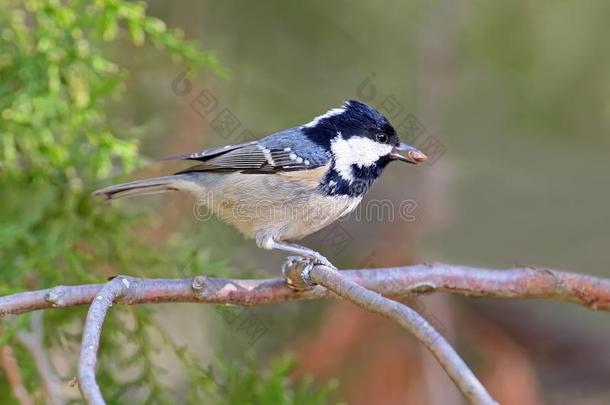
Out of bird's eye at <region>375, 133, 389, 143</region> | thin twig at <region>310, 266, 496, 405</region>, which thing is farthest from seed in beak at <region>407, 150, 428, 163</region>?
thin twig at <region>310, 266, 496, 405</region>

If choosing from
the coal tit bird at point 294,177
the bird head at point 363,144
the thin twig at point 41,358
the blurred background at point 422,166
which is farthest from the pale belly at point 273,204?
the thin twig at point 41,358

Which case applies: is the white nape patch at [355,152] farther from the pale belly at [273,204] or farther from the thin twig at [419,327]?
the thin twig at [419,327]

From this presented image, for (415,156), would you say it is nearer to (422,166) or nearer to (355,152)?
(355,152)

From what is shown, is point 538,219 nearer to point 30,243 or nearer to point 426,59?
point 426,59

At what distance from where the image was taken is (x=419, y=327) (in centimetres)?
195

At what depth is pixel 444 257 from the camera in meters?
5.16

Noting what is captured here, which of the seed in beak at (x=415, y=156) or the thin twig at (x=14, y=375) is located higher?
the seed in beak at (x=415, y=156)

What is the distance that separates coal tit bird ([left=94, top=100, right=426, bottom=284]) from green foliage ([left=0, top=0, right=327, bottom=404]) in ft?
0.96

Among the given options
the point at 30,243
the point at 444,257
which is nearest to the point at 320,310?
the point at 444,257

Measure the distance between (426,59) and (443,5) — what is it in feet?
1.29

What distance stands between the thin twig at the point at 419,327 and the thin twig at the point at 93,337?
64 cm

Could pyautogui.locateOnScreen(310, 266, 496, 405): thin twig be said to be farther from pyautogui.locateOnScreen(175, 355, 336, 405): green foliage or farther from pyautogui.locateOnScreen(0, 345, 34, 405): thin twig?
pyautogui.locateOnScreen(0, 345, 34, 405): thin twig

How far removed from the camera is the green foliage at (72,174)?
10.6ft

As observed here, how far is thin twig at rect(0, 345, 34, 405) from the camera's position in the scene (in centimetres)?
314
